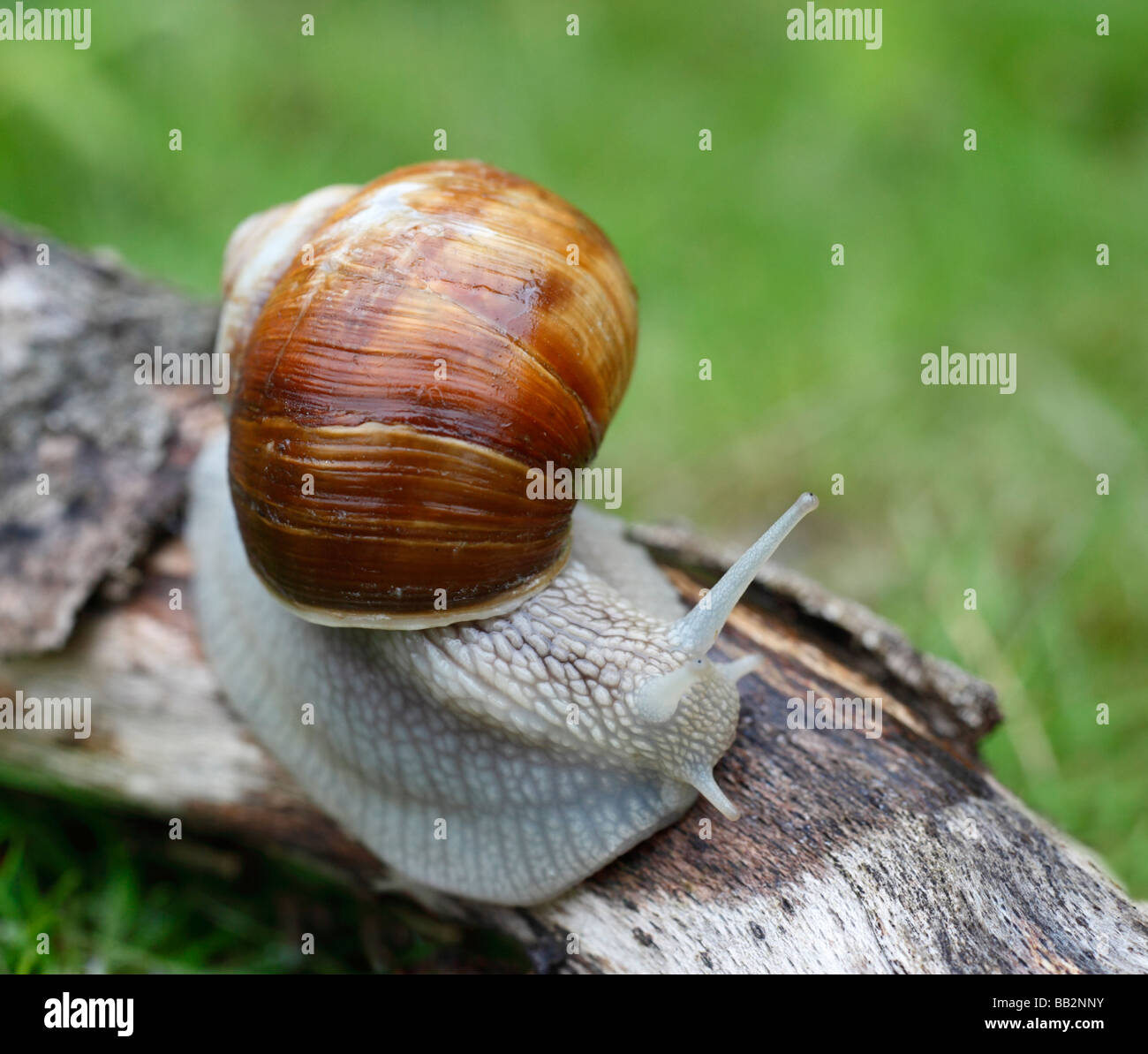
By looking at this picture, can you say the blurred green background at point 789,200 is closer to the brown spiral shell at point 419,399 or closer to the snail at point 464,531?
the snail at point 464,531

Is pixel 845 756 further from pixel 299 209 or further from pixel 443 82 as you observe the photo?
pixel 443 82

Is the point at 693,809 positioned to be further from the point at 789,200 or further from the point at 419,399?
the point at 789,200

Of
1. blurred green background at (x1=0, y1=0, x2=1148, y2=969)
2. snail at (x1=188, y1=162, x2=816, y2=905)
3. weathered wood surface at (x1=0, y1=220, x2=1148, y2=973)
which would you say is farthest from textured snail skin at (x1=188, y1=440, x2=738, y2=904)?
blurred green background at (x1=0, y1=0, x2=1148, y2=969)

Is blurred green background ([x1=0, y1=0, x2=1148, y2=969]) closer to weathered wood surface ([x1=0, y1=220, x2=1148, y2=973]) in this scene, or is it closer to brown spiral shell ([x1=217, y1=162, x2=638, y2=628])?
weathered wood surface ([x1=0, y1=220, x2=1148, y2=973])

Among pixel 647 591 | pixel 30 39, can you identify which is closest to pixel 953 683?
pixel 647 591

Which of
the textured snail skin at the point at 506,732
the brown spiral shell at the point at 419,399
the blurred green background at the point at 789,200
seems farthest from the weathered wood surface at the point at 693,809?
the blurred green background at the point at 789,200

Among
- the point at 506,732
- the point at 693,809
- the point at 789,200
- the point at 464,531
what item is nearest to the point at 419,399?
the point at 464,531
